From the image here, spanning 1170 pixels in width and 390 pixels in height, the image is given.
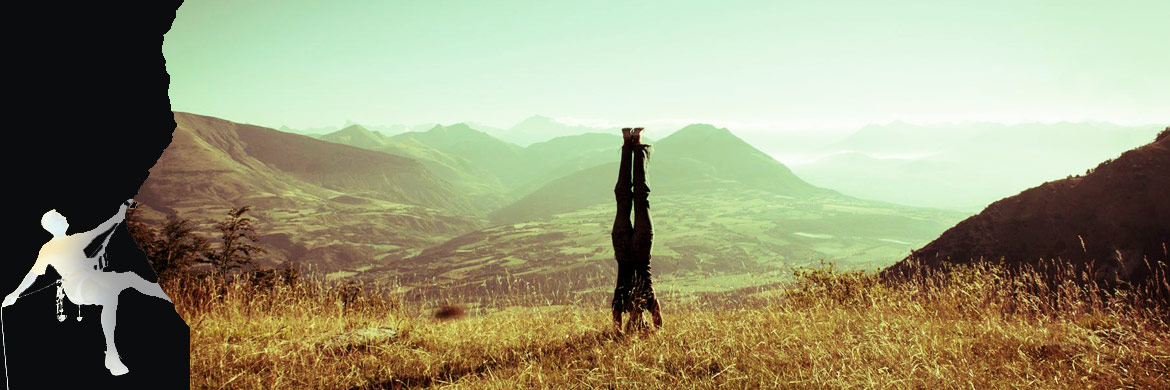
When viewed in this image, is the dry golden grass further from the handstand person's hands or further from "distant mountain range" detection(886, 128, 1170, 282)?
"distant mountain range" detection(886, 128, 1170, 282)

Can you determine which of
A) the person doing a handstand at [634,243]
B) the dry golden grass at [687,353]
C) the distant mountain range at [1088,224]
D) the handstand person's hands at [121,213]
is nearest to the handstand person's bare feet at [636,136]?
the person doing a handstand at [634,243]

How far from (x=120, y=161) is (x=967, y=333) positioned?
7.65m

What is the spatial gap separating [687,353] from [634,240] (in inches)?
68.9

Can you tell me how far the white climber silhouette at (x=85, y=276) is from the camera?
2467 millimetres

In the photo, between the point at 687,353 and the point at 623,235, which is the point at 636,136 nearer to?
the point at 623,235

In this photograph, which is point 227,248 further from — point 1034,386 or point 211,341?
point 1034,386

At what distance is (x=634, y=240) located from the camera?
261 inches

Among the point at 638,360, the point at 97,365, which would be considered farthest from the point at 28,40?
the point at 638,360

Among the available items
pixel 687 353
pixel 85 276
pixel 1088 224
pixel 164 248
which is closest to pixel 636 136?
pixel 687 353

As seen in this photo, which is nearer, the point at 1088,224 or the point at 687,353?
the point at 687,353

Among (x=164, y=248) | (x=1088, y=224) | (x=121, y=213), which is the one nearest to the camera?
(x=121, y=213)

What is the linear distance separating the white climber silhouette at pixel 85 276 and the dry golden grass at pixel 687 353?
2039 millimetres

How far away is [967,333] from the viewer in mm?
6219

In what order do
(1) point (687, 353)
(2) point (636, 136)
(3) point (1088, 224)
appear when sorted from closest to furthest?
(1) point (687, 353) < (2) point (636, 136) < (3) point (1088, 224)
